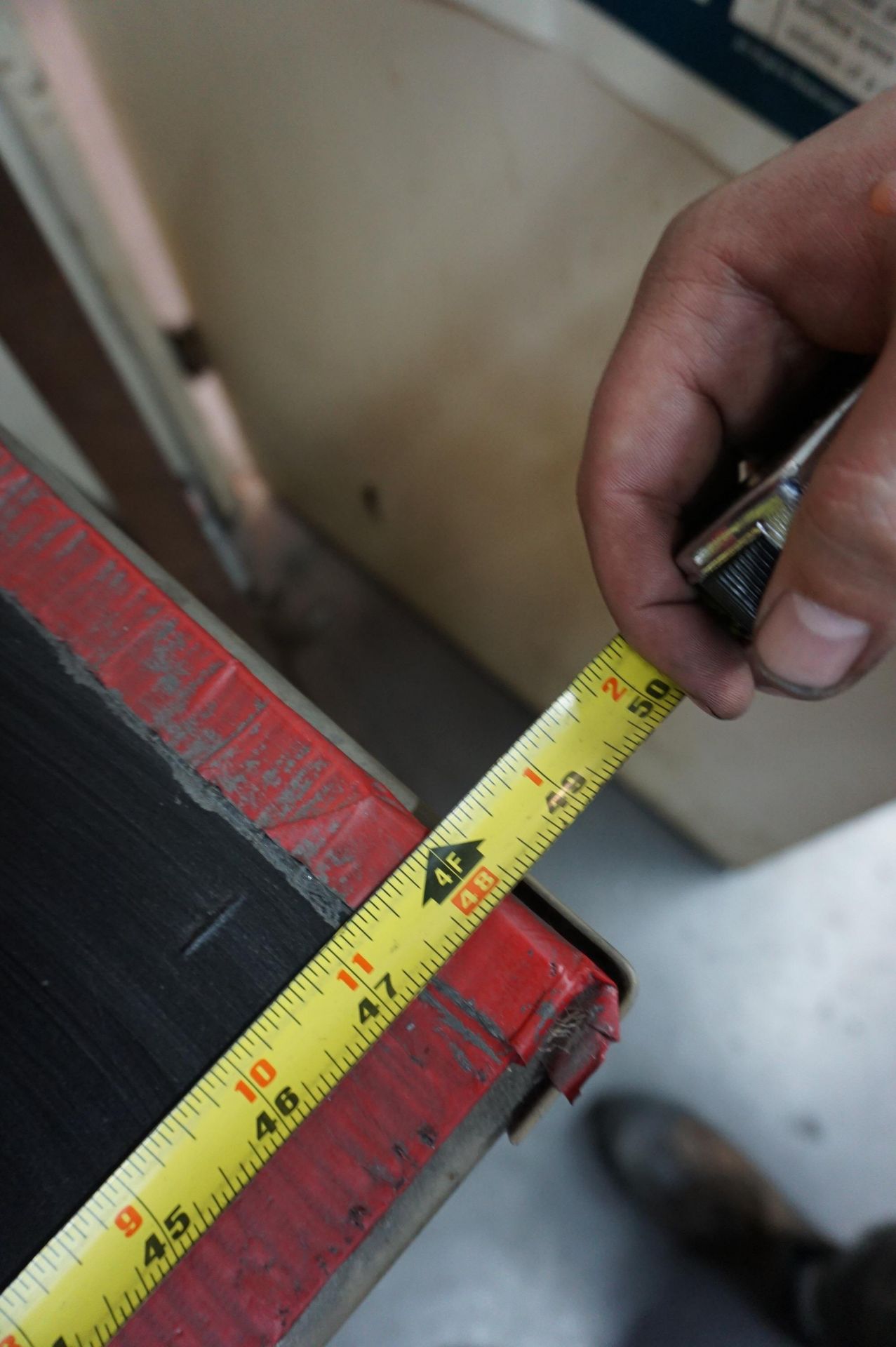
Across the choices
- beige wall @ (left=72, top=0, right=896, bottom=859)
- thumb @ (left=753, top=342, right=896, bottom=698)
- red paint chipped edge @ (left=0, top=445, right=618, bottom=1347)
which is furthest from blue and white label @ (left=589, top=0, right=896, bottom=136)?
red paint chipped edge @ (left=0, top=445, right=618, bottom=1347)

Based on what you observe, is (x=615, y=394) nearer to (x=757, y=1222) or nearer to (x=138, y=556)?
(x=138, y=556)

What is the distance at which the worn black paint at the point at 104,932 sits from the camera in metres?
0.49

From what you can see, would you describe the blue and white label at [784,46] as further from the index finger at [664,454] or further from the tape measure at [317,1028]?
the tape measure at [317,1028]

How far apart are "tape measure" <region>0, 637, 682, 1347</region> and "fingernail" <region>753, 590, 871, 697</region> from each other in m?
0.11

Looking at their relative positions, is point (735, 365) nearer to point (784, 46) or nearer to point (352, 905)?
point (784, 46)

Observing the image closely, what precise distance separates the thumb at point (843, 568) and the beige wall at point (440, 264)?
36cm

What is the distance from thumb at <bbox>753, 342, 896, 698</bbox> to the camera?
41 centimetres

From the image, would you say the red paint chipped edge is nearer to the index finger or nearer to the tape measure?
the tape measure

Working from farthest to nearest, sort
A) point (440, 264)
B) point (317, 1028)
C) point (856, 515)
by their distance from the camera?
point (440, 264) → point (317, 1028) → point (856, 515)

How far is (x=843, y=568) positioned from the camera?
1.43 feet

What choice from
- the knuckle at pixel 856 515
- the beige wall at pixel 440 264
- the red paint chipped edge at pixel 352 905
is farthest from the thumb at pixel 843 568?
the beige wall at pixel 440 264

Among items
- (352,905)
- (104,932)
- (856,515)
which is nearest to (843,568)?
(856,515)

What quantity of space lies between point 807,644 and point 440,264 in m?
0.67

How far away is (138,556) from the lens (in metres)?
0.63
